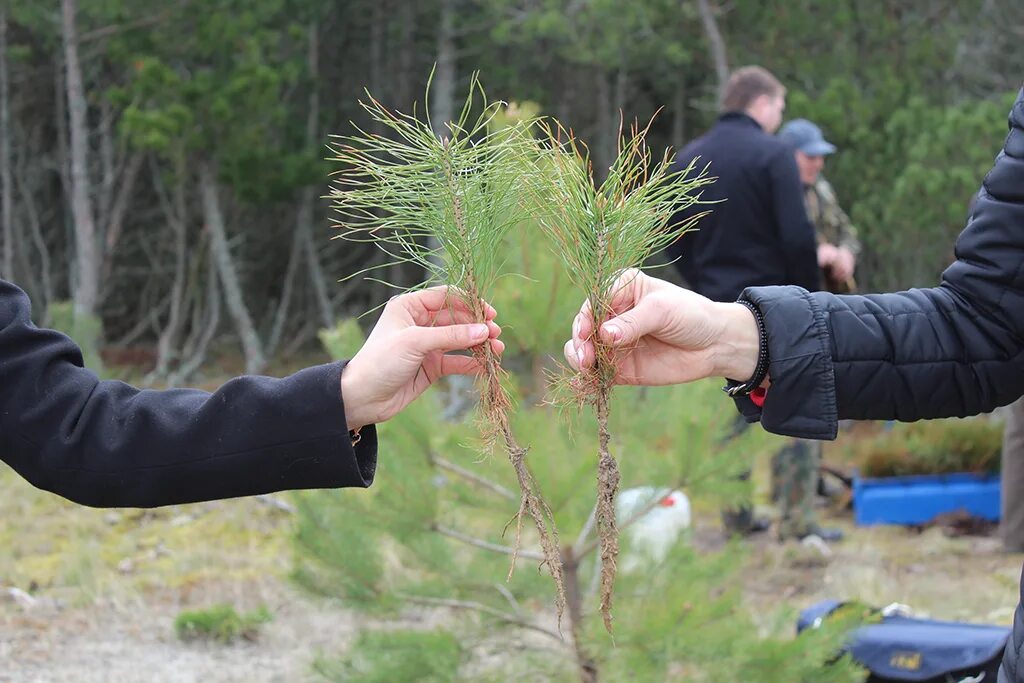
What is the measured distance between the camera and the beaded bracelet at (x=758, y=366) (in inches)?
49.6

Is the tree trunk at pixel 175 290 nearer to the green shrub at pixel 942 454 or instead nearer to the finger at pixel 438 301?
the green shrub at pixel 942 454

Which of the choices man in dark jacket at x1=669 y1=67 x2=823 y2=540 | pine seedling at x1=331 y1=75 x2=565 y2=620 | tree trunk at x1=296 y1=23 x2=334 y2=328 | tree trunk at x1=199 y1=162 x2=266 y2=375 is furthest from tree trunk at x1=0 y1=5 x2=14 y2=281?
pine seedling at x1=331 y1=75 x2=565 y2=620

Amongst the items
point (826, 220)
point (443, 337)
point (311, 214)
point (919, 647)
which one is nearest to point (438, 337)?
point (443, 337)

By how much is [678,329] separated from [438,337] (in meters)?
0.28

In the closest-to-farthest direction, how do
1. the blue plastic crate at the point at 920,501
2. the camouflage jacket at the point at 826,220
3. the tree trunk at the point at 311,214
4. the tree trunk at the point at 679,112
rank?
the camouflage jacket at the point at 826,220 → the blue plastic crate at the point at 920,501 → the tree trunk at the point at 311,214 → the tree trunk at the point at 679,112

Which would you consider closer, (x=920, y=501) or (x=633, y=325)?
(x=633, y=325)

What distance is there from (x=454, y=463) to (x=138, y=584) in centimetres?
241

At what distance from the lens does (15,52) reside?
27.1 ft

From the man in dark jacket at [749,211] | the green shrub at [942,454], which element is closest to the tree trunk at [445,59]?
the green shrub at [942,454]

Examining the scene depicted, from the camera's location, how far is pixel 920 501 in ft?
16.5

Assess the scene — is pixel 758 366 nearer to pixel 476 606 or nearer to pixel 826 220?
pixel 476 606

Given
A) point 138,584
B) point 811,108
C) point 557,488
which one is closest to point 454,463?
point 557,488

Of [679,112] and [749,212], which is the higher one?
[679,112]

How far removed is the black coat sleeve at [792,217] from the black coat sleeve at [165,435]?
2685 mm
